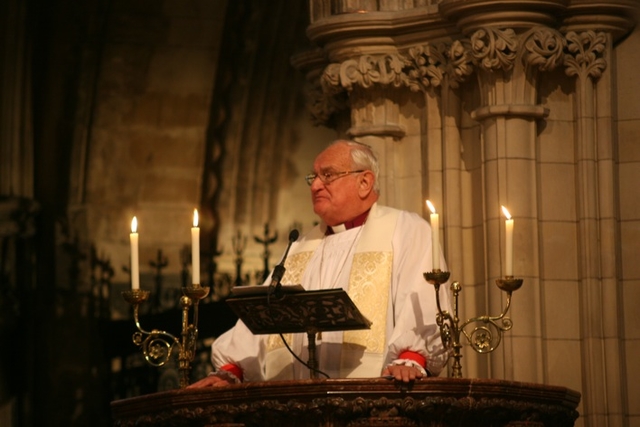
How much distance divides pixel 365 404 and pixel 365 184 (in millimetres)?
1586

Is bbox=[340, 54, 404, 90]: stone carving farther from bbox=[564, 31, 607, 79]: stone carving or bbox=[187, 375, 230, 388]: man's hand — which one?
bbox=[187, 375, 230, 388]: man's hand

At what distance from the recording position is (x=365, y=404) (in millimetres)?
7086

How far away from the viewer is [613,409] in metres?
9.70

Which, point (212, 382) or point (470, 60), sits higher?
point (470, 60)

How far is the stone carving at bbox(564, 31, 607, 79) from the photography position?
32.6 ft

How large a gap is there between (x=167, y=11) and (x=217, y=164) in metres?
1.50

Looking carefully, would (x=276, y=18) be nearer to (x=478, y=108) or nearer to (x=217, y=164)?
(x=217, y=164)

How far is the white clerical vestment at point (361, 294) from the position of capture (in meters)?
8.16

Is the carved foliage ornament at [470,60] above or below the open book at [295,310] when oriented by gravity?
above

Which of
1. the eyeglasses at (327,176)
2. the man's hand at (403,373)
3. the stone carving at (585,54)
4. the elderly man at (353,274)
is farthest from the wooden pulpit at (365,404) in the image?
the stone carving at (585,54)

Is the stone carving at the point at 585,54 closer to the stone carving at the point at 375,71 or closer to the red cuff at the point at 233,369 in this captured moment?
the stone carving at the point at 375,71

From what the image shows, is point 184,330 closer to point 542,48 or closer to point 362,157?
point 362,157

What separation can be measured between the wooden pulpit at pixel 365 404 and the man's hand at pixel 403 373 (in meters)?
0.03

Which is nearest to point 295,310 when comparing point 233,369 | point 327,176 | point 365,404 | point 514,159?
point 365,404
